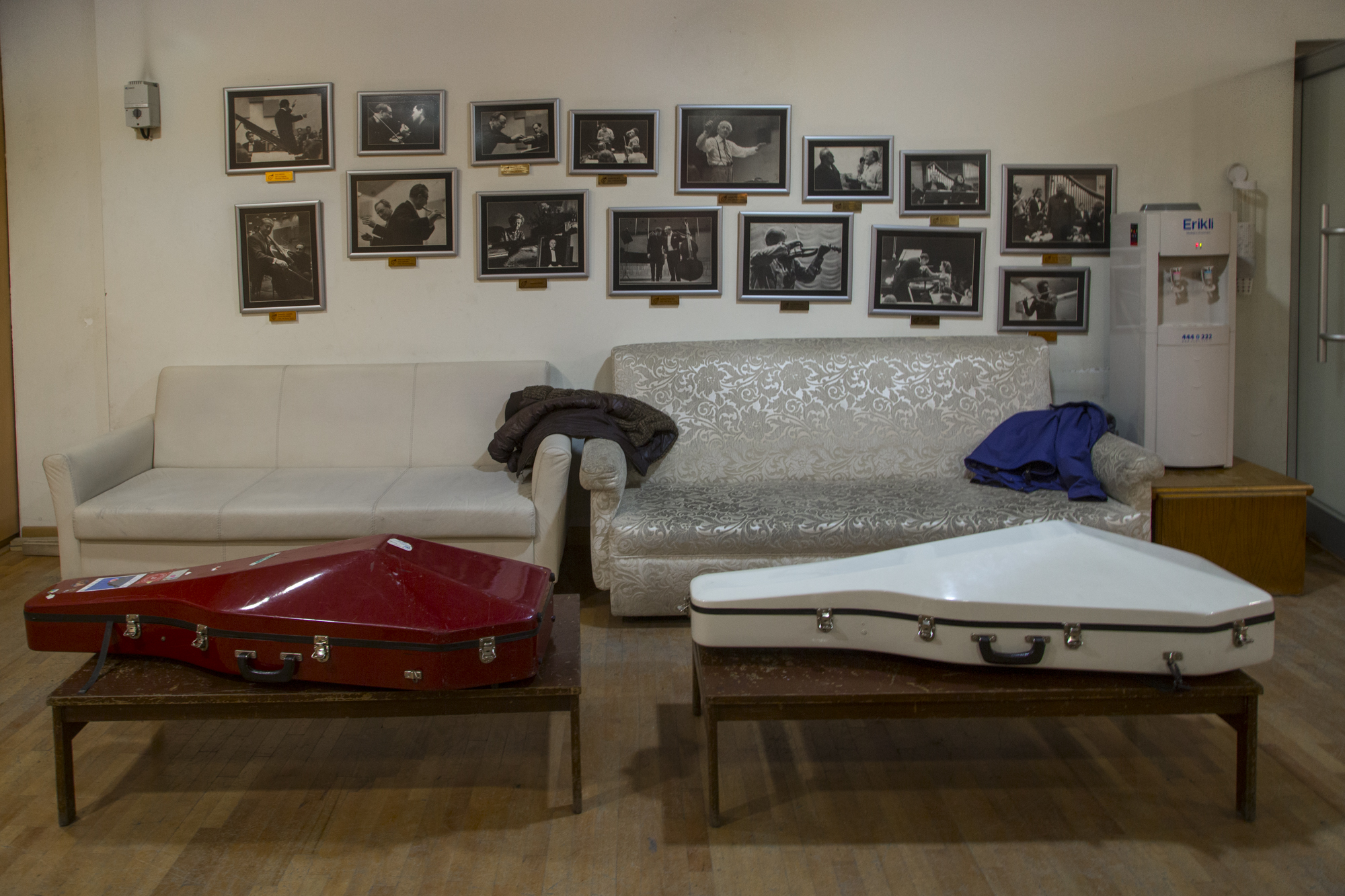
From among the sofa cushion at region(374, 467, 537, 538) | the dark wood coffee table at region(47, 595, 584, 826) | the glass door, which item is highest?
the glass door

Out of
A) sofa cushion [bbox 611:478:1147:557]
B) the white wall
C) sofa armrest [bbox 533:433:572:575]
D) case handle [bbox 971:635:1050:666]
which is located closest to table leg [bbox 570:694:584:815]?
case handle [bbox 971:635:1050:666]

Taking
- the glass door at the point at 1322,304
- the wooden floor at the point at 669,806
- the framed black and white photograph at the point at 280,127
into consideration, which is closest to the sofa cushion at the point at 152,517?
the wooden floor at the point at 669,806

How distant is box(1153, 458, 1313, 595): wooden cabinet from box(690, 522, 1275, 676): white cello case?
157 cm

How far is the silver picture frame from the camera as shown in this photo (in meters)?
4.51

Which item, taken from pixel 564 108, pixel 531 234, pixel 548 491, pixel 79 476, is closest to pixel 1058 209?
pixel 564 108

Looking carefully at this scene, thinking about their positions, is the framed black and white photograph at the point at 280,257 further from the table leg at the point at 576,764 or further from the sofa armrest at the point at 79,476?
the table leg at the point at 576,764

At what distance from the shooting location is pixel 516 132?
14.9ft

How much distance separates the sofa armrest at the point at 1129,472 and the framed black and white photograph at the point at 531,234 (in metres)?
2.36

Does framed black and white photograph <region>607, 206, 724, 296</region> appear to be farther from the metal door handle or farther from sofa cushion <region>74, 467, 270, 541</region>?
the metal door handle

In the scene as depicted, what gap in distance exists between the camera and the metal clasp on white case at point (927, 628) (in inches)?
92.3

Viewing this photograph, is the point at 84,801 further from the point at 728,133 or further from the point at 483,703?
the point at 728,133

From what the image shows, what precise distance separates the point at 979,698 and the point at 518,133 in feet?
10.9

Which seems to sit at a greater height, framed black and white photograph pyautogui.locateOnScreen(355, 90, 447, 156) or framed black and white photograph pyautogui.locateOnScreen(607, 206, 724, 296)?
framed black and white photograph pyautogui.locateOnScreen(355, 90, 447, 156)

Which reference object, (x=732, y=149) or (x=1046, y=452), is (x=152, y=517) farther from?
(x=1046, y=452)
